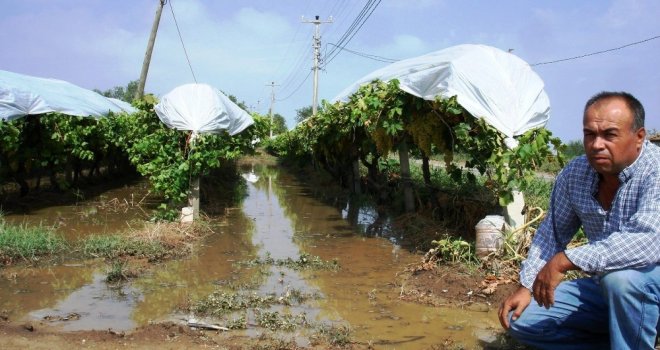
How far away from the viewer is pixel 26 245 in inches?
267

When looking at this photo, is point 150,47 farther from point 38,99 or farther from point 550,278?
point 550,278

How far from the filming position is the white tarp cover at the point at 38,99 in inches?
381

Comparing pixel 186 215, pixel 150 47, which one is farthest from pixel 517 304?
pixel 150 47

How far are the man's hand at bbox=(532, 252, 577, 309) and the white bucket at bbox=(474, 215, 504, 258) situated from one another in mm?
3698

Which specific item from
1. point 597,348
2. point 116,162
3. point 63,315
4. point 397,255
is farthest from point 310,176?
point 597,348

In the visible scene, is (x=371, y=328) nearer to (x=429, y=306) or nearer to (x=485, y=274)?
(x=429, y=306)

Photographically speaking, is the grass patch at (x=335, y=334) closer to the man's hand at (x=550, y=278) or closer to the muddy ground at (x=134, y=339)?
the muddy ground at (x=134, y=339)

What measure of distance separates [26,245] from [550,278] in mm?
6045

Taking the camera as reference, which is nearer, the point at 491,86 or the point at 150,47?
the point at 491,86

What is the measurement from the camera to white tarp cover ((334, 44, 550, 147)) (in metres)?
6.77

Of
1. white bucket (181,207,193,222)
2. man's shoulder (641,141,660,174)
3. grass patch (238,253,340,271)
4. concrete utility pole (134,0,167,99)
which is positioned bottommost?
grass patch (238,253,340,271)

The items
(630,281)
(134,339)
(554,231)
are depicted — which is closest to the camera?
(630,281)

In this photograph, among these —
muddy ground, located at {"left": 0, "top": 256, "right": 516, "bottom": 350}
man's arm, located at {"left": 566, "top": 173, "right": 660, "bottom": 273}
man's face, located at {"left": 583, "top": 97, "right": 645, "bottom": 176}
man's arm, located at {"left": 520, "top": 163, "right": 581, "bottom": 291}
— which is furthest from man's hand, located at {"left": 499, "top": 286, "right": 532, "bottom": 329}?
muddy ground, located at {"left": 0, "top": 256, "right": 516, "bottom": 350}

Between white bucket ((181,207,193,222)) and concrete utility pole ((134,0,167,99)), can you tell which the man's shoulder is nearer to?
white bucket ((181,207,193,222))
